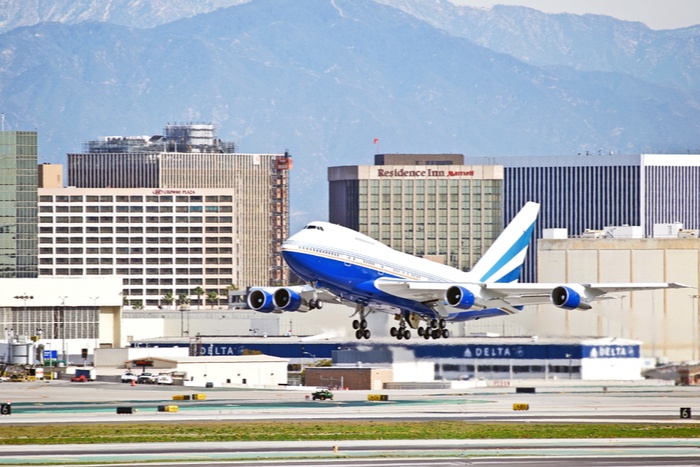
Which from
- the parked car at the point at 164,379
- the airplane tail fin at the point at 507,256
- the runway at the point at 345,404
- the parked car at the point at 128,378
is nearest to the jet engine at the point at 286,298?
the runway at the point at 345,404

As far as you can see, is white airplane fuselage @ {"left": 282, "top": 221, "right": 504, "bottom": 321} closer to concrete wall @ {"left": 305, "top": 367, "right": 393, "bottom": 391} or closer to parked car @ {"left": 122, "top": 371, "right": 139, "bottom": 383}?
concrete wall @ {"left": 305, "top": 367, "right": 393, "bottom": 391}

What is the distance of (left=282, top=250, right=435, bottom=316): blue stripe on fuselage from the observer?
10925 cm

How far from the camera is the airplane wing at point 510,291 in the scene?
372ft

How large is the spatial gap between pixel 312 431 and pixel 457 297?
1594cm

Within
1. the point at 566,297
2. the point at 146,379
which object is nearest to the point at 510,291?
the point at 566,297

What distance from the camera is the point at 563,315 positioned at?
180 meters

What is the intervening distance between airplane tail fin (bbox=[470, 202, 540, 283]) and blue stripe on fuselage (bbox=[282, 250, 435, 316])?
17619mm

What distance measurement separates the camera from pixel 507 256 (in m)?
132

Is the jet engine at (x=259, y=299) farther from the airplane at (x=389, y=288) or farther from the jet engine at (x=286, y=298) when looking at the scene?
the jet engine at (x=286, y=298)

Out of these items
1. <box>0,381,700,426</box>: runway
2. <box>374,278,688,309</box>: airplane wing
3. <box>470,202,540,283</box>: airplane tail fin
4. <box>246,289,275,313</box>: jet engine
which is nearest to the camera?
<box>374,278,688,309</box>: airplane wing

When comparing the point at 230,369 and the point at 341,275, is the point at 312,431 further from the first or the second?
the point at 230,369

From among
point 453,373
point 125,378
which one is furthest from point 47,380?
point 453,373

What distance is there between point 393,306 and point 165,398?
118ft

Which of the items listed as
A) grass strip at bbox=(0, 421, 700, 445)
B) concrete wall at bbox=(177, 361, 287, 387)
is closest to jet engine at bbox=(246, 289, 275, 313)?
grass strip at bbox=(0, 421, 700, 445)
